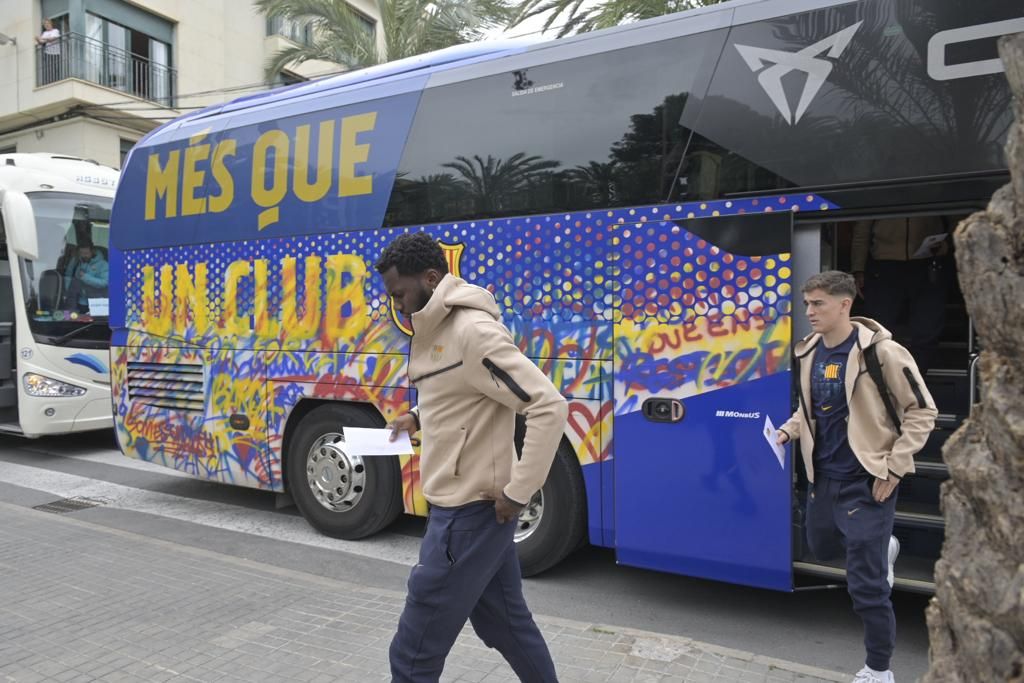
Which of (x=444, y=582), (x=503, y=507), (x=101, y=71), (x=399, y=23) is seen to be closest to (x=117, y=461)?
(x=444, y=582)

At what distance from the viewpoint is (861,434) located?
350 cm

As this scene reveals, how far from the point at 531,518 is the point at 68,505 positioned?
498 centimetres

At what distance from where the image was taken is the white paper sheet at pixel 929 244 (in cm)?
547

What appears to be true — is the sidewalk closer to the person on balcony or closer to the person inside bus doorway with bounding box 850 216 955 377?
the person inside bus doorway with bounding box 850 216 955 377

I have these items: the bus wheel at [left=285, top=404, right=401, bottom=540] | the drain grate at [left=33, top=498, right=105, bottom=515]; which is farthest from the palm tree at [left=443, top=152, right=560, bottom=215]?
the drain grate at [left=33, top=498, right=105, bottom=515]

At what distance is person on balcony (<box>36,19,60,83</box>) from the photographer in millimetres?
21266

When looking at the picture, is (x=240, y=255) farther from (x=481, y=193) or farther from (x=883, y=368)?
(x=883, y=368)

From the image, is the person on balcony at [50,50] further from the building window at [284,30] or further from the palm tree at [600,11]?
the palm tree at [600,11]

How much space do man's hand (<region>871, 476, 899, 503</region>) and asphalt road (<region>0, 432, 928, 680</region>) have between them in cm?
112

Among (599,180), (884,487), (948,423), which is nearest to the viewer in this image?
(884,487)

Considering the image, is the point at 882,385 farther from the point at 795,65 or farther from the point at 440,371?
the point at 440,371

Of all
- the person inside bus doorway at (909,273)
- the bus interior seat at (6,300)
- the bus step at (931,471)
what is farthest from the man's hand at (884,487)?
the bus interior seat at (6,300)

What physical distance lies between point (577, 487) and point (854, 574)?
188cm

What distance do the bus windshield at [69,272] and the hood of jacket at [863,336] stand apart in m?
8.67
